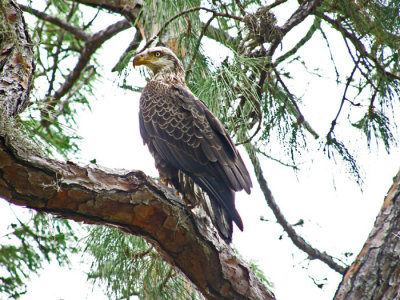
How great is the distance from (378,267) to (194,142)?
129cm

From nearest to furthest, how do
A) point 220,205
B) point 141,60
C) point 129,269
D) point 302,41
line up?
point 220,205, point 129,269, point 302,41, point 141,60

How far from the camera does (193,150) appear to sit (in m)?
3.02

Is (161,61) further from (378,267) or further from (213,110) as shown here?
(378,267)

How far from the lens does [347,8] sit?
117 inches

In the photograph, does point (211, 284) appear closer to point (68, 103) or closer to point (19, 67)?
point (19, 67)

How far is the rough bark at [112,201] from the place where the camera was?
6.68ft

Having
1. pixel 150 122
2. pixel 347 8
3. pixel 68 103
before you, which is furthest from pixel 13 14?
pixel 68 103

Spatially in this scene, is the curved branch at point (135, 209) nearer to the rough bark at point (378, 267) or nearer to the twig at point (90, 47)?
the rough bark at point (378, 267)

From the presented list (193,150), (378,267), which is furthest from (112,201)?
(378,267)

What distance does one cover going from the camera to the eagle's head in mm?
3754

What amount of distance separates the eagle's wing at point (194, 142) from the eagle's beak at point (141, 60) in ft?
1.17

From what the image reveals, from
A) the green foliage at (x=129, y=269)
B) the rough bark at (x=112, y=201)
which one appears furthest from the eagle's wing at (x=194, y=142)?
the green foliage at (x=129, y=269)

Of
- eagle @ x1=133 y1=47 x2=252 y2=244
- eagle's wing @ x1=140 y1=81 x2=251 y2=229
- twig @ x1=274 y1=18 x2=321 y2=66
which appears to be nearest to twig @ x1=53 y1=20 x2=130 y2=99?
eagle @ x1=133 y1=47 x2=252 y2=244

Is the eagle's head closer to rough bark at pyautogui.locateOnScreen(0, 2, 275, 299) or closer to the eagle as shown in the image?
the eagle
